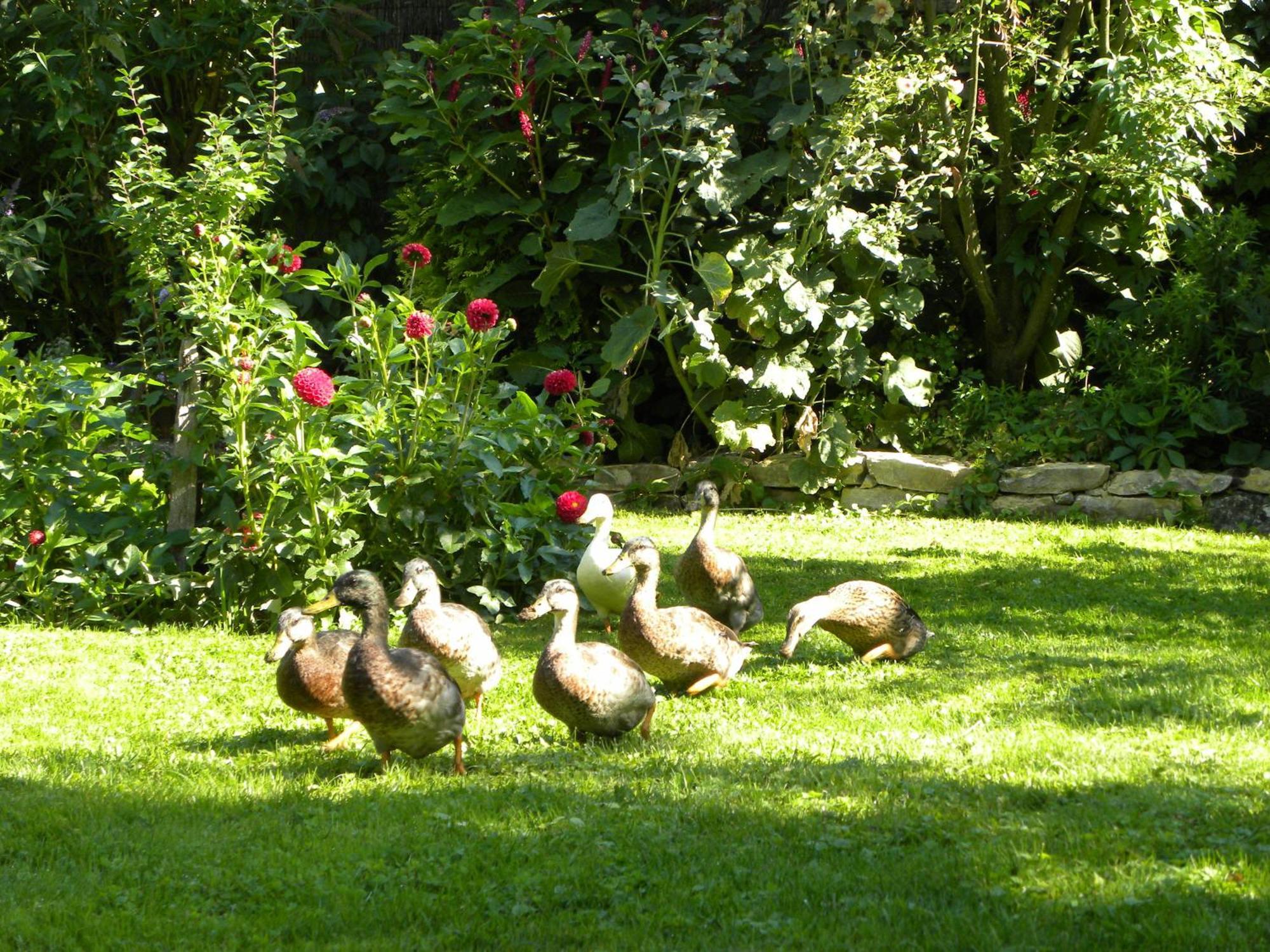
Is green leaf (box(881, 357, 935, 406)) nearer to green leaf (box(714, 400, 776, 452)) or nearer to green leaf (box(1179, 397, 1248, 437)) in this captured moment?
green leaf (box(714, 400, 776, 452))

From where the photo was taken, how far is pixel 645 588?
5.66 meters

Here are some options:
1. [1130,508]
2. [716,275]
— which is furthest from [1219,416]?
[716,275]

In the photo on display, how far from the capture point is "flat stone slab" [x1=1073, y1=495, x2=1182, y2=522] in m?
9.65

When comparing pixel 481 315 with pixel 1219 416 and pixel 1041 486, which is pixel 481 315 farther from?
pixel 1219 416

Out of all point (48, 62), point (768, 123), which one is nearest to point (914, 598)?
point (768, 123)

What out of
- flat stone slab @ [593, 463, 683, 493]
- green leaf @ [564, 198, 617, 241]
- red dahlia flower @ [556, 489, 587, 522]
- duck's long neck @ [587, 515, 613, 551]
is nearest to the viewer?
duck's long neck @ [587, 515, 613, 551]

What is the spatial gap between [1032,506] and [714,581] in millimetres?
4281

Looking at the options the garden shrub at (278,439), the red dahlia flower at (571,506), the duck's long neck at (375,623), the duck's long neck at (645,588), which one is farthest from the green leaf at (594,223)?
the duck's long neck at (375,623)

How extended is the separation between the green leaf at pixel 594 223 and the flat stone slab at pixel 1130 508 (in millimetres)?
3834

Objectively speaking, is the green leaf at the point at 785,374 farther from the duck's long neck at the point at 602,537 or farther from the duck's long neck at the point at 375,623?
the duck's long neck at the point at 375,623

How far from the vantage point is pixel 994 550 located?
8.71 metres

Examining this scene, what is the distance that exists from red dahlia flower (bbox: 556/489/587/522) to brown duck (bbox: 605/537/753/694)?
1.22m

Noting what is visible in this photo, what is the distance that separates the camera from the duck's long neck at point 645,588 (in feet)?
18.2

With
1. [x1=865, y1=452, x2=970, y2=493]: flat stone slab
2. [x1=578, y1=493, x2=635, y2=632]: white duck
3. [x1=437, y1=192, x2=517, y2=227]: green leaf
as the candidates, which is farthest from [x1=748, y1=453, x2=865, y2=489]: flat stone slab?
[x1=578, y1=493, x2=635, y2=632]: white duck
